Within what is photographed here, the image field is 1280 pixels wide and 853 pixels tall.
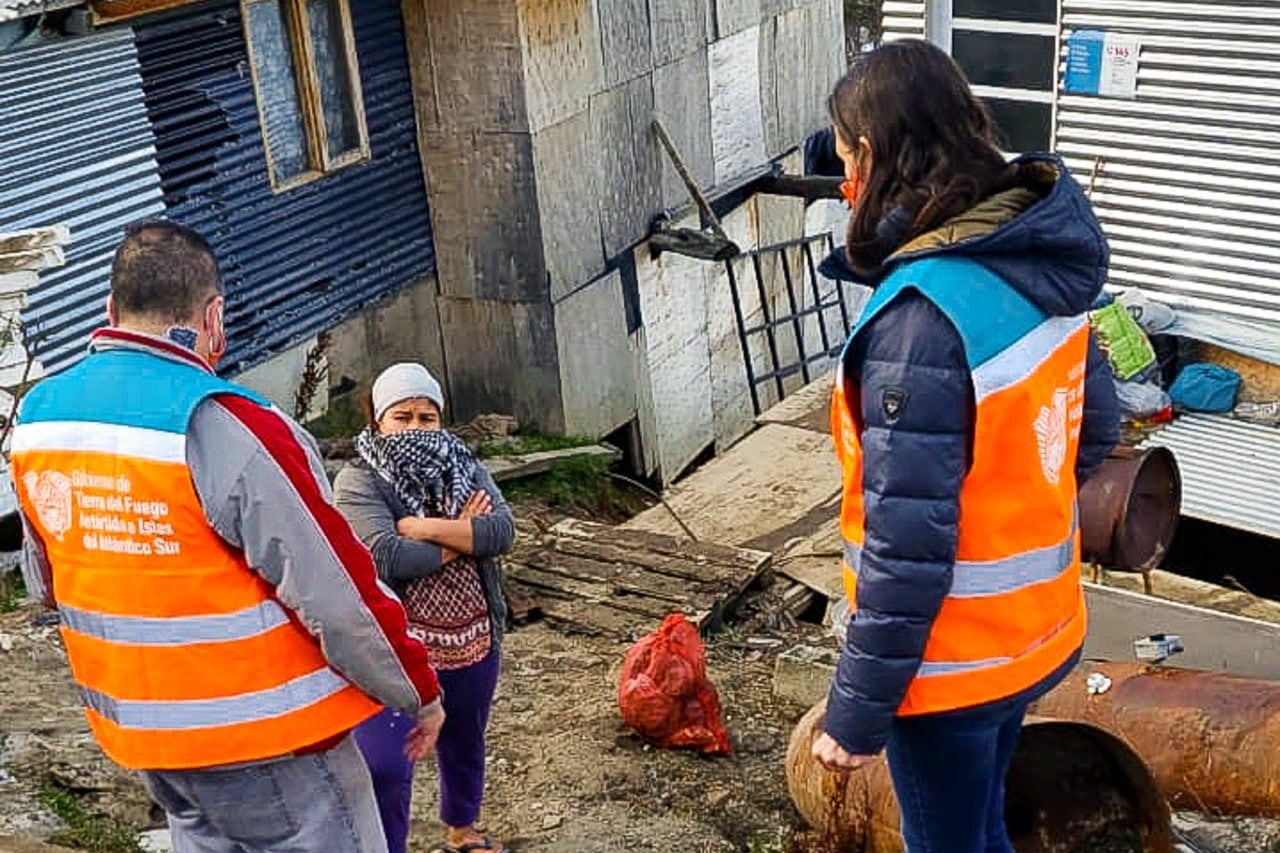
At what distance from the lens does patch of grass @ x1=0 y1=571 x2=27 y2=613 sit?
650cm

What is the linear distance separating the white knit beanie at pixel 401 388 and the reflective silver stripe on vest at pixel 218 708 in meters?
1.20

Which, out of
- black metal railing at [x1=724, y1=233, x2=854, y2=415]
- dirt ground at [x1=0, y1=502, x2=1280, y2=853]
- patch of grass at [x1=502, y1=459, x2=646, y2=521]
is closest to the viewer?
dirt ground at [x1=0, y1=502, x2=1280, y2=853]

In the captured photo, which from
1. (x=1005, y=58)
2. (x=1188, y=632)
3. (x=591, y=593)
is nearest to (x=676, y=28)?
(x=1005, y=58)

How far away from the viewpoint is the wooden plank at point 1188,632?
210 inches

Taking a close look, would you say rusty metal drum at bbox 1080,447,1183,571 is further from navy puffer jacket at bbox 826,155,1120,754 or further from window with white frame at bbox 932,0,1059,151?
window with white frame at bbox 932,0,1059,151

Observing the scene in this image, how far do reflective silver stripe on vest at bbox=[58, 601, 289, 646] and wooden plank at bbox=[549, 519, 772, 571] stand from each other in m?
4.39

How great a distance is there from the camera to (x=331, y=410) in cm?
925

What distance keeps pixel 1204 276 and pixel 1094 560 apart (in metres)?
4.34

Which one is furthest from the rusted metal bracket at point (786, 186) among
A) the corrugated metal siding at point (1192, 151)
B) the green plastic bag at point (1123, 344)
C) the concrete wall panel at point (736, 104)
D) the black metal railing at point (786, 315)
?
the green plastic bag at point (1123, 344)

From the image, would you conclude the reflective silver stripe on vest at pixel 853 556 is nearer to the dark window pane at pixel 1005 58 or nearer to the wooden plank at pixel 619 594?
the wooden plank at pixel 619 594

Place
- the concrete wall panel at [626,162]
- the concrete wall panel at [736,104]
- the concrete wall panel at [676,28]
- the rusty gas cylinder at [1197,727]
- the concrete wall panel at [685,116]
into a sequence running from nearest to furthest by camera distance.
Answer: the rusty gas cylinder at [1197,727] < the concrete wall panel at [626,162] < the concrete wall panel at [676,28] < the concrete wall panel at [685,116] < the concrete wall panel at [736,104]

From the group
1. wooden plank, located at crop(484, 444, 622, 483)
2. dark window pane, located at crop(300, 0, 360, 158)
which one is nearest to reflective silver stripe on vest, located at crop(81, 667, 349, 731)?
wooden plank, located at crop(484, 444, 622, 483)

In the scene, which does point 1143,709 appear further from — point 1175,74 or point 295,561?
point 1175,74

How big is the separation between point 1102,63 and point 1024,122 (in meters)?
0.69
